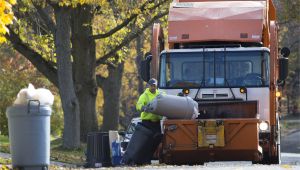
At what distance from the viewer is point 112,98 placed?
40.6 metres

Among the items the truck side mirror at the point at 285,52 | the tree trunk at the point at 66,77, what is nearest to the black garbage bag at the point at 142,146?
the truck side mirror at the point at 285,52

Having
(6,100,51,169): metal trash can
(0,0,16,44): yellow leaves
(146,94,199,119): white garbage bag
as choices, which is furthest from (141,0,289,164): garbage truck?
(0,0,16,44): yellow leaves

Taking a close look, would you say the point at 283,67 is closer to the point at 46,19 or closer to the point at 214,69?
the point at 214,69

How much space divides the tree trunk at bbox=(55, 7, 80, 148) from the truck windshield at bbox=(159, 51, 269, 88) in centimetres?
891

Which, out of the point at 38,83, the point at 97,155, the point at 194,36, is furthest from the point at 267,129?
the point at 38,83

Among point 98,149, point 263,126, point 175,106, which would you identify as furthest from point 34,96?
point 98,149

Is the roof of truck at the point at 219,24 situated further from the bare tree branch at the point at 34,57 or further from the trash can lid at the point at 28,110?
the bare tree branch at the point at 34,57

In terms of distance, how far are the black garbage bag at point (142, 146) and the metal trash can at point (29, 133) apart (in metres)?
4.87

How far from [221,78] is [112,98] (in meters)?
21.3

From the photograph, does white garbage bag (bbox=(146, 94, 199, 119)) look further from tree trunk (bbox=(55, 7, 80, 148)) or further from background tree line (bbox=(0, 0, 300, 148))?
A: tree trunk (bbox=(55, 7, 80, 148))

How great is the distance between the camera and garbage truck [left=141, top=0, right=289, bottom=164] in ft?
60.2

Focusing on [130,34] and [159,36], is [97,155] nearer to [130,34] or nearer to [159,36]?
[159,36]

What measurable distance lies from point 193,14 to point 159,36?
1393 millimetres

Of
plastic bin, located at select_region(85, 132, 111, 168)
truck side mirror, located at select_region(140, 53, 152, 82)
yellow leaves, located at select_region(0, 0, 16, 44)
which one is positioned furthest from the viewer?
plastic bin, located at select_region(85, 132, 111, 168)
